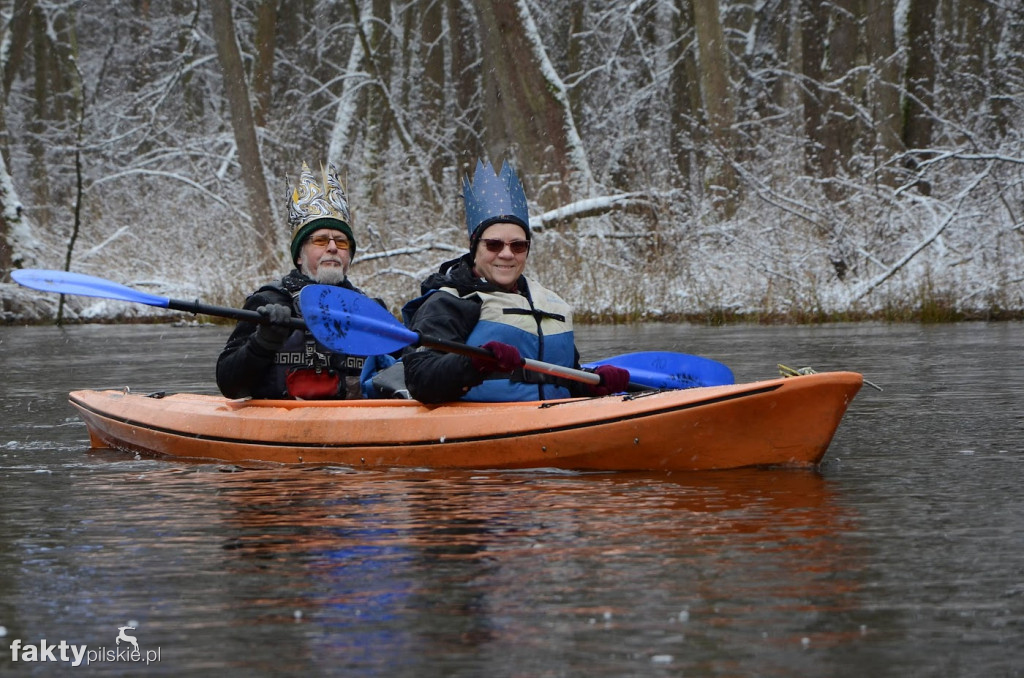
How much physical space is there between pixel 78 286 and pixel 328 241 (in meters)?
1.28

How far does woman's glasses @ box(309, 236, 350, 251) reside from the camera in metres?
6.58

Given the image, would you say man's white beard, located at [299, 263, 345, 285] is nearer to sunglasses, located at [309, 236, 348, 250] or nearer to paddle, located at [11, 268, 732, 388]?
sunglasses, located at [309, 236, 348, 250]

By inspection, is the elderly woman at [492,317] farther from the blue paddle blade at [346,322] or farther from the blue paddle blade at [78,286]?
the blue paddle blade at [78,286]

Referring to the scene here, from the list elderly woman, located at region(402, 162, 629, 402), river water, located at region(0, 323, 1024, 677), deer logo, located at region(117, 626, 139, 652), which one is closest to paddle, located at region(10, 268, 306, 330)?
river water, located at region(0, 323, 1024, 677)

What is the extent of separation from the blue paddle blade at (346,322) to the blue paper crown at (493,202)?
1.66 feet

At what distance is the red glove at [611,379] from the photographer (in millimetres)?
6055

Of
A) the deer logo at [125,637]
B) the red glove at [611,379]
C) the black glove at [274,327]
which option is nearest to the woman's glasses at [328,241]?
the black glove at [274,327]

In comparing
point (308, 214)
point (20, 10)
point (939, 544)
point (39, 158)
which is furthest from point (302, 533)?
point (39, 158)

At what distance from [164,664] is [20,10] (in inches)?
819

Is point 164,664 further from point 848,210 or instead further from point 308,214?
point 848,210

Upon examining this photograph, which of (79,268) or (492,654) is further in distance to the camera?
(79,268)

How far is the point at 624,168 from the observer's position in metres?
18.0

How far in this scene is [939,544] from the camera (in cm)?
421

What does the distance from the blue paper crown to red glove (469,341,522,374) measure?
1.85 ft
